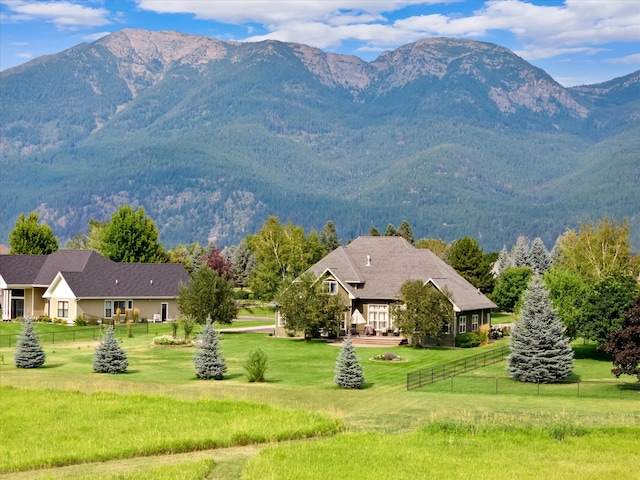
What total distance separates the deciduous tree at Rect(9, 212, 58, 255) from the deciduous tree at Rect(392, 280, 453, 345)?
2411 inches

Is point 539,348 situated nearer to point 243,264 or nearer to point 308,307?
point 308,307

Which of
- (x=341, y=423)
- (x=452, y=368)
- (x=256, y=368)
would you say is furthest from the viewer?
(x=452, y=368)

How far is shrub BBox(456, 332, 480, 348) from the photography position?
232ft

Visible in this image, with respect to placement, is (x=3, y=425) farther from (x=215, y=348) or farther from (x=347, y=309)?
(x=347, y=309)

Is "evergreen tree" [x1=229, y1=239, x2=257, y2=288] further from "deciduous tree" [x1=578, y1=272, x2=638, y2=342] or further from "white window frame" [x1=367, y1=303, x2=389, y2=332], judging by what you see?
"deciduous tree" [x1=578, y1=272, x2=638, y2=342]

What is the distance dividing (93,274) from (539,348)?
4920 cm

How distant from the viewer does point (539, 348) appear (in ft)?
173

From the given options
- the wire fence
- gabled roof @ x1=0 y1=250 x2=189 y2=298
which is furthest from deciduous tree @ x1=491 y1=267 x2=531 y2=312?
the wire fence

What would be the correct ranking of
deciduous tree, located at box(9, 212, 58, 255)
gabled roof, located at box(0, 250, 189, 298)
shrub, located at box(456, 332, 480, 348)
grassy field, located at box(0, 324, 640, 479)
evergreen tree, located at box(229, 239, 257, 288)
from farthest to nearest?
evergreen tree, located at box(229, 239, 257, 288) → deciduous tree, located at box(9, 212, 58, 255) → gabled roof, located at box(0, 250, 189, 298) → shrub, located at box(456, 332, 480, 348) → grassy field, located at box(0, 324, 640, 479)

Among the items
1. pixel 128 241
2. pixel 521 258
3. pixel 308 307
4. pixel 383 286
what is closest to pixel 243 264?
pixel 521 258

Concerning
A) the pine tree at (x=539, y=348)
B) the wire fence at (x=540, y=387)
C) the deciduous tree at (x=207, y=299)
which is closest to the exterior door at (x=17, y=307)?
the deciduous tree at (x=207, y=299)

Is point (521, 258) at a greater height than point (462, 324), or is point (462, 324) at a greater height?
point (521, 258)

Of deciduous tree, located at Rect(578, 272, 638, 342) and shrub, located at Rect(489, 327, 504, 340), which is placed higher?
deciduous tree, located at Rect(578, 272, 638, 342)

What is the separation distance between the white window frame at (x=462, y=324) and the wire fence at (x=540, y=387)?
2040 cm
